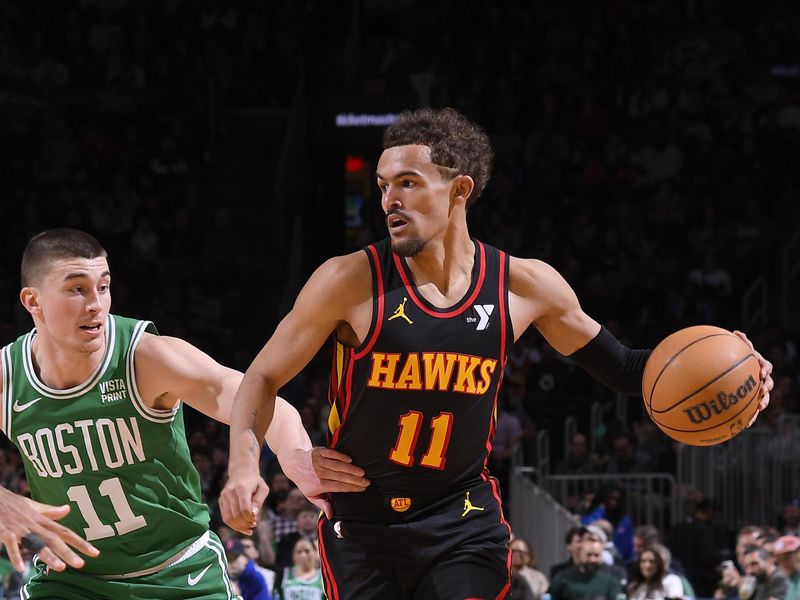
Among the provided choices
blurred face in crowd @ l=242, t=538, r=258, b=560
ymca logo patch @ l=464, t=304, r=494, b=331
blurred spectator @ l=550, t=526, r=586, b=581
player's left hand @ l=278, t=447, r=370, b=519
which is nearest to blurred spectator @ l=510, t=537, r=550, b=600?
blurred spectator @ l=550, t=526, r=586, b=581

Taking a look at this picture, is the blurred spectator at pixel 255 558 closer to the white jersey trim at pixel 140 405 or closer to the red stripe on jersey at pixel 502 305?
the white jersey trim at pixel 140 405

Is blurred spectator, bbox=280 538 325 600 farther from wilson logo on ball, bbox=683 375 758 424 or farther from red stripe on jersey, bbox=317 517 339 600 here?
wilson logo on ball, bbox=683 375 758 424

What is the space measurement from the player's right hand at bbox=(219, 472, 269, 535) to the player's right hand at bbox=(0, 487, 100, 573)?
0.47m

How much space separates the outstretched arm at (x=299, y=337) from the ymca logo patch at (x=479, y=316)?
35 centimetres

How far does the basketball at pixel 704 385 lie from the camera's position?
4.74m

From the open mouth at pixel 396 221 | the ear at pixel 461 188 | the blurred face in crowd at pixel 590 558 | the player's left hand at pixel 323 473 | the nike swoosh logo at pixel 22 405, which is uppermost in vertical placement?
the ear at pixel 461 188

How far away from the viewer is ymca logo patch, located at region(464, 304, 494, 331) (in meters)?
4.61

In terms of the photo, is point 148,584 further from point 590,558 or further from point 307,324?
point 590,558

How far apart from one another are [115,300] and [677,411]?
12.2 meters

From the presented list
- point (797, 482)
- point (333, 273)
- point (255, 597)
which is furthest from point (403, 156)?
point (797, 482)

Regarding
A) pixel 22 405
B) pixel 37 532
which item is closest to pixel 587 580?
pixel 22 405

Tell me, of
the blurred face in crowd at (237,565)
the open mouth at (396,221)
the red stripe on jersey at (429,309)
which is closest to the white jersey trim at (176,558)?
the red stripe on jersey at (429,309)

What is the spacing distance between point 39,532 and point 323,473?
3.10 feet

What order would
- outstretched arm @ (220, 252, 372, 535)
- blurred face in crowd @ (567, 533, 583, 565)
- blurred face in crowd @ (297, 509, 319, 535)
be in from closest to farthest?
outstretched arm @ (220, 252, 372, 535) → blurred face in crowd @ (567, 533, 583, 565) → blurred face in crowd @ (297, 509, 319, 535)
